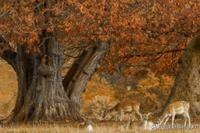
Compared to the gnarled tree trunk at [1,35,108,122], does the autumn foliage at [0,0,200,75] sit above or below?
above

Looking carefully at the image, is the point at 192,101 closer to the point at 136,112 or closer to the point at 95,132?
the point at 136,112

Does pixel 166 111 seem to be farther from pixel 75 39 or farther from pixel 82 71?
pixel 82 71

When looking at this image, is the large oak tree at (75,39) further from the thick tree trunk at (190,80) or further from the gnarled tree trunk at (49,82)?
the thick tree trunk at (190,80)

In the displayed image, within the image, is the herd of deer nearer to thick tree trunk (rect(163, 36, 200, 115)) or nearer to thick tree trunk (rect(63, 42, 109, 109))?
thick tree trunk (rect(163, 36, 200, 115))

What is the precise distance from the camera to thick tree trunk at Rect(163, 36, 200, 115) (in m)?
26.6

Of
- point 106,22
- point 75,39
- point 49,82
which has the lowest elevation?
point 49,82

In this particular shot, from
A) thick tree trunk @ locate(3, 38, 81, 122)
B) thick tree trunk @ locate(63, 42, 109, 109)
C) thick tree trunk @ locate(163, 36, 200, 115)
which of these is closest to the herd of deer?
thick tree trunk @ locate(163, 36, 200, 115)

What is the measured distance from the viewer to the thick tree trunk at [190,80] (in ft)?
87.2

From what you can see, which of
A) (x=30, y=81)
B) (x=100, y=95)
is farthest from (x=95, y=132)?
(x=100, y=95)

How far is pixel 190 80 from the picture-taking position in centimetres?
2683

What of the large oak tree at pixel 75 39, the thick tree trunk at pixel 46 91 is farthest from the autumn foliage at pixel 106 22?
the thick tree trunk at pixel 46 91

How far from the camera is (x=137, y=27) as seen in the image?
25.7 m

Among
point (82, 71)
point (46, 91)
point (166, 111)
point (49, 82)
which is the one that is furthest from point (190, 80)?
point (46, 91)

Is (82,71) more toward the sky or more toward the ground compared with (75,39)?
more toward the ground
